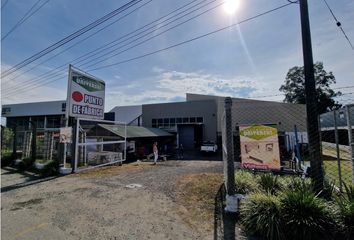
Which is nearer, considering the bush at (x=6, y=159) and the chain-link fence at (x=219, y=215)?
the chain-link fence at (x=219, y=215)

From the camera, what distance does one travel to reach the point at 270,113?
29.5 m

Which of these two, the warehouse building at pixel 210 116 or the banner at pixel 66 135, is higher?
the warehouse building at pixel 210 116

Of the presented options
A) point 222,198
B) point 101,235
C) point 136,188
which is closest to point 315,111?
point 222,198

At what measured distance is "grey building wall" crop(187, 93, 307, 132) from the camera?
93.7 feet

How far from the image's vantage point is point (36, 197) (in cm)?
698

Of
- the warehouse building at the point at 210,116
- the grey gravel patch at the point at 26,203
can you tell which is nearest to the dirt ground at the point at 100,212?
the grey gravel patch at the point at 26,203

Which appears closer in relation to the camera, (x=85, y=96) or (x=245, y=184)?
(x=245, y=184)

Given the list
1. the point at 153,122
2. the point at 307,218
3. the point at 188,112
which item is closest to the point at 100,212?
the point at 307,218

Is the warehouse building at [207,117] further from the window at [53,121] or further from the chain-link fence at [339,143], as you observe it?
the window at [53,121]

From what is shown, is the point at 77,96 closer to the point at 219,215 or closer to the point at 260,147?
the point at 260,147

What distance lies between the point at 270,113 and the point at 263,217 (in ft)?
91.7

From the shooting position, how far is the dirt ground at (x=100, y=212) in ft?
14.3

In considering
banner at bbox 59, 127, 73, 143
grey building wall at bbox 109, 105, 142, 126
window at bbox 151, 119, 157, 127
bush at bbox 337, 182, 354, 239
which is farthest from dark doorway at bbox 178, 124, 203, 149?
bush at bbox 337, 182, 354, 239

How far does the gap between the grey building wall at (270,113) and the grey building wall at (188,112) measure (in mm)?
1020
